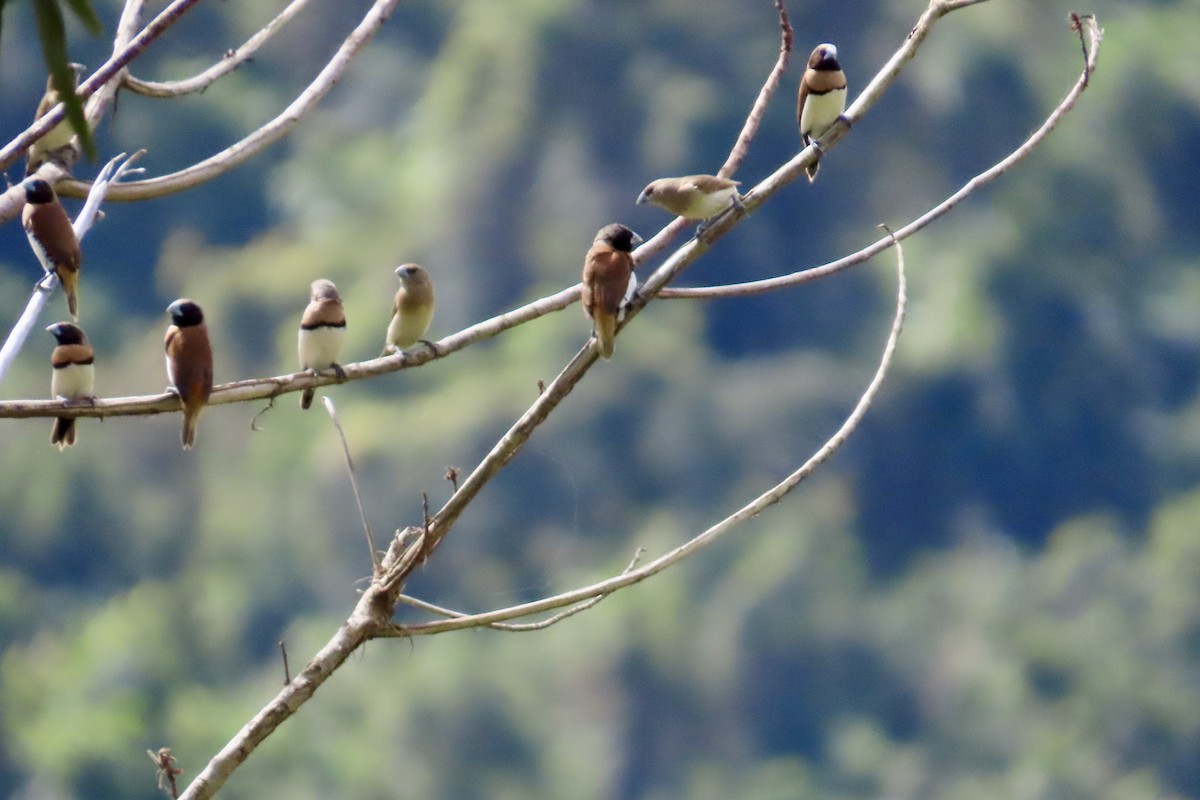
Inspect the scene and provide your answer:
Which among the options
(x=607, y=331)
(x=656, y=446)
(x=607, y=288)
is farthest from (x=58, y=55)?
(x=656, y=446)

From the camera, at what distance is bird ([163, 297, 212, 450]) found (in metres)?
4.99

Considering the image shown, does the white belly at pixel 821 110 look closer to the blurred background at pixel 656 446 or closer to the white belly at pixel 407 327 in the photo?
the white belly at pixel 407 327

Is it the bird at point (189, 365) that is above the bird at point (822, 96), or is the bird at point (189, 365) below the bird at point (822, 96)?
below

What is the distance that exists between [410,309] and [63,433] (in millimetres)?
1383

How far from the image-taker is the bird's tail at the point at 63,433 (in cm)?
641

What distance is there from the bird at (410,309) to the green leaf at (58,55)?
3.61 m

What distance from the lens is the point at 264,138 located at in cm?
489

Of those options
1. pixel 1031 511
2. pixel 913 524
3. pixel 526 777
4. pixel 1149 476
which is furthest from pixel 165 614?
pixel 1149 476

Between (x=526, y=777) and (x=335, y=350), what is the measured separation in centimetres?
2272

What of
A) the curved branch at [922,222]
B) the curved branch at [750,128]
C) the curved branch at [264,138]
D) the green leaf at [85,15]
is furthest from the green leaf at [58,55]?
the curved branch at [750,128]

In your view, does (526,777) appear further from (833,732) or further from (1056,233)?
(1056,233)

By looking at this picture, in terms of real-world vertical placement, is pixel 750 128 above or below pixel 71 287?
below

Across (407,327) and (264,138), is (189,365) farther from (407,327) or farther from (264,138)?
(407,327)

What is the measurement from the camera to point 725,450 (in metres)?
32.6
